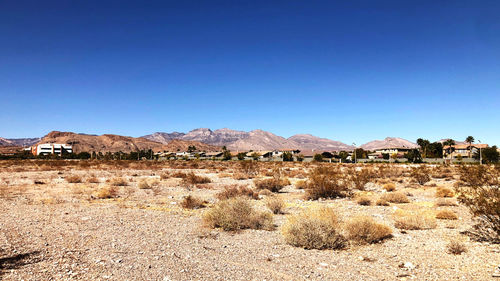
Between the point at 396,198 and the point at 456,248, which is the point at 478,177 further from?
the point at 456,248

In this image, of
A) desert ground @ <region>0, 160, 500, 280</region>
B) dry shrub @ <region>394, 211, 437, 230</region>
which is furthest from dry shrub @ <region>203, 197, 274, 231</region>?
dry shrub @ <region>394, 211, 437, 230</region>

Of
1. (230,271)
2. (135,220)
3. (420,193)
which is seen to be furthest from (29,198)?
(420,193)

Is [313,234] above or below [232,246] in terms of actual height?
above

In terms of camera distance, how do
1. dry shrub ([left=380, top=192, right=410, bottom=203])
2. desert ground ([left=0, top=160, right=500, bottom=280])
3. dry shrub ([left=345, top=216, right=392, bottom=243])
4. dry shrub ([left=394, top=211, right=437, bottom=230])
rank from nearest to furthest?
desert ground ([left=0, top=160, right=500, bottom=280])
dry shrub ([left=345, top=216, right=392, bottom=243])
dry shrub ([left=394, top=211, right=437, bottom=230])
dry shrub ([left=380, top=192, right=410, bottom=203])

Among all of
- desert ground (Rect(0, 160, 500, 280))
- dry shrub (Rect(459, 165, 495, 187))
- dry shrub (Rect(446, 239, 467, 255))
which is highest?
dry shrub (Rect(459, 165, 495, 187))

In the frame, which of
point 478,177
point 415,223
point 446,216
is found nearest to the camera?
point 415,223

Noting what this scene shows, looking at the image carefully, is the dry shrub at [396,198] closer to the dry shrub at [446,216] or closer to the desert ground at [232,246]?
the desert ground at [232,246]

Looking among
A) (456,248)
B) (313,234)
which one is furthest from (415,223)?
(313,234)

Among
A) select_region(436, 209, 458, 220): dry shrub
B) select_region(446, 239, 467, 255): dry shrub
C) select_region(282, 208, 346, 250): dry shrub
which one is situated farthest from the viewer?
select_region(436, 209, 458, 220): dry shrub

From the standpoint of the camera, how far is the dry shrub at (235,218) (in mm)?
9734

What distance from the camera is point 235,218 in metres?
9.88

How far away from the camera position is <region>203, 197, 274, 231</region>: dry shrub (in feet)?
31.9

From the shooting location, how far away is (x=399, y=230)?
31.2 ft

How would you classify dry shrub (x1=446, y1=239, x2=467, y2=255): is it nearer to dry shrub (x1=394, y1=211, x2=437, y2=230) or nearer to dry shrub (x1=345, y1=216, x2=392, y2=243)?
dry shrub (x1=345, y1=216, x2=392, y2=243)
